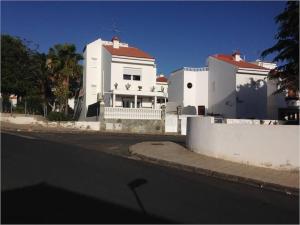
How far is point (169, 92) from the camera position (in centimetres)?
4956

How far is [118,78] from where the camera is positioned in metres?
40.8

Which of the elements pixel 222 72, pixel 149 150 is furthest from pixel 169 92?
pixel 149 150

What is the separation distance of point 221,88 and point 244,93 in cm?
269

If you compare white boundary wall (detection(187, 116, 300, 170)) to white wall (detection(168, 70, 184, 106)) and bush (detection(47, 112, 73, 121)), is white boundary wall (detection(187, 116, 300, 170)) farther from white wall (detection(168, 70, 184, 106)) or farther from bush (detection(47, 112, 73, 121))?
white wall (detection(168, 70, 184, 106))

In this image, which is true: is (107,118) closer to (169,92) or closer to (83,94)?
(83,94)

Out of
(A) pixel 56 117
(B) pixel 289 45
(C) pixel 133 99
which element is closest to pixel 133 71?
(C) pixel 133 99

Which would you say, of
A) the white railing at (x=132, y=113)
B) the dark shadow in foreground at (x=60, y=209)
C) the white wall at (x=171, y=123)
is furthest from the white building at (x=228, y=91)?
the dark shadow in foreground at (x=60, y=209)

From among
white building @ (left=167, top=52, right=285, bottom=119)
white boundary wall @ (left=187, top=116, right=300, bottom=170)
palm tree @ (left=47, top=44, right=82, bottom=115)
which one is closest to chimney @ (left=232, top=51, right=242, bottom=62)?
white building @ (left=167, top=52, right=285, bottom=119)

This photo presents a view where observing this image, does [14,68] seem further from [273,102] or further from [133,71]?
[273,102]

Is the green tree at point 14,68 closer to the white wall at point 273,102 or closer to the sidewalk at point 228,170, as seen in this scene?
the white wall at point 273,102

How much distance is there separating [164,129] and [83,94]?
11959 mm

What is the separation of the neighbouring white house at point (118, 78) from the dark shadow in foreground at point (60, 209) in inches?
1206

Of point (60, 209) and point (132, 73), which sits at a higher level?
point (132, 73)

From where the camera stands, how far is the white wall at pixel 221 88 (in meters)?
41.3
